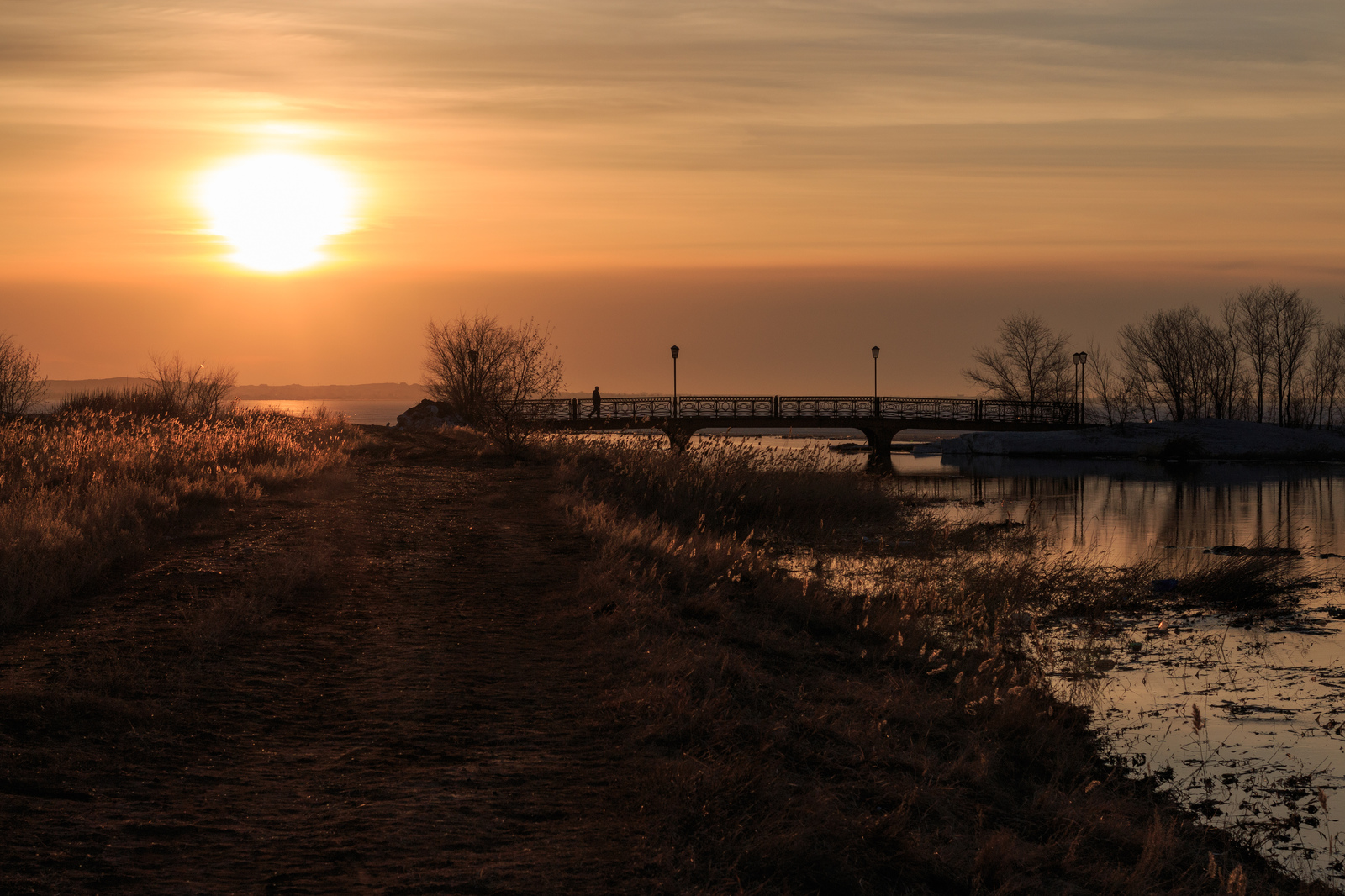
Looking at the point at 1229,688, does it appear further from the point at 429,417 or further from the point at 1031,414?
the point at 1031,414

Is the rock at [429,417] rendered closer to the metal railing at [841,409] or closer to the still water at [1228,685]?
the metal railing at [841,409]

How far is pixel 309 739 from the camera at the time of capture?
6953 millimetres

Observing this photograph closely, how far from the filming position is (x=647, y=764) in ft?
22.1

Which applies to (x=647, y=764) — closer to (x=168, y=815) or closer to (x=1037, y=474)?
(x=168, y=815)

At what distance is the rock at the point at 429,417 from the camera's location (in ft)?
184

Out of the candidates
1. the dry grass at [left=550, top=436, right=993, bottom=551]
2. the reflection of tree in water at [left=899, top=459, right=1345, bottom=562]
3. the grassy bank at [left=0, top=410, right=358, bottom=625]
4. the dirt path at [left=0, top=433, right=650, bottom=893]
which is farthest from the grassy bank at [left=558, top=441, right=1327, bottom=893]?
the reflection of tree in water at [left=899, top=459, right=1345, bottom=562]

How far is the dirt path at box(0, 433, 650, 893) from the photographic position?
5160 millimetres

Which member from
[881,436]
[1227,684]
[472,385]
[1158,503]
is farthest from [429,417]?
[1227,684]

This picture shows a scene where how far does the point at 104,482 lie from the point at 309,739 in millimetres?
10734

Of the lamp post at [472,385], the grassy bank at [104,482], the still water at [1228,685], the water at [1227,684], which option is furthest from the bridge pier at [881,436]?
the grassy bank at [104,482]

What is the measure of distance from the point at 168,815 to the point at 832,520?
75.0 feet

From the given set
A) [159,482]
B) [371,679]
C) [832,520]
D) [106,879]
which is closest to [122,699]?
[371,679]

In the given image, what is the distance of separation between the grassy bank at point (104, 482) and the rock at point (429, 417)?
25.9m

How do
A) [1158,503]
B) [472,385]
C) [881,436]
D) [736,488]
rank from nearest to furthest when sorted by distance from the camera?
[736,488] → [1158,503] → [472,385] → [881,436]
